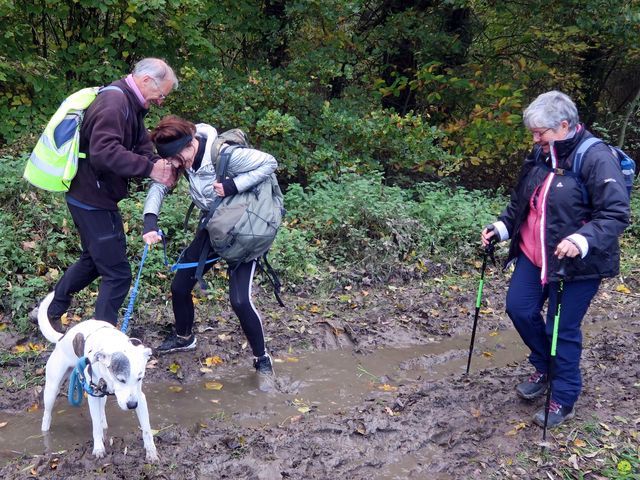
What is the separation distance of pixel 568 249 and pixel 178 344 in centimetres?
320

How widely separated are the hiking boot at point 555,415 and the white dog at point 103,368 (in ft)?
8.54

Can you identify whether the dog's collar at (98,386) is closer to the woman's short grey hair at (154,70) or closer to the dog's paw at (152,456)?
the dog's paw at (152,456)

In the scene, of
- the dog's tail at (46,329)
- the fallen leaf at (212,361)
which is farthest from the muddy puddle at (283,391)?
the dog's tail at (46,329)

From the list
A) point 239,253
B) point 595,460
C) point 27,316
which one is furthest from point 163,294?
point 595,460

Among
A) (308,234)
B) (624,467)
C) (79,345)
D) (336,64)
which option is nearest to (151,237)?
(79,345)

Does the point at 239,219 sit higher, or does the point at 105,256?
the point at 239,219

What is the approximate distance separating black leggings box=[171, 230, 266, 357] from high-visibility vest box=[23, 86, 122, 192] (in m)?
1.04

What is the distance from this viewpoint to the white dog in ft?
10.7

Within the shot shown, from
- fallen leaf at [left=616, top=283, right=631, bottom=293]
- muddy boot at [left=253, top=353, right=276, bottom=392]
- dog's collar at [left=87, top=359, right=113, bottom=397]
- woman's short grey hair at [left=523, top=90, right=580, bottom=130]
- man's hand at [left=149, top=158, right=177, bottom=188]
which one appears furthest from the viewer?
fallen leaf at [left=616, top=283, right=631, bottom=293]

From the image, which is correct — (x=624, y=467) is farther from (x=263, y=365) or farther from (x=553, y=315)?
(x=263, y=365)

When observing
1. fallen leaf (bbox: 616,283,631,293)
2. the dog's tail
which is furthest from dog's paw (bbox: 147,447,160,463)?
fallen leaf (bbox: 616,283,631,293)

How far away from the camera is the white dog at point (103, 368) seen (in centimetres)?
327

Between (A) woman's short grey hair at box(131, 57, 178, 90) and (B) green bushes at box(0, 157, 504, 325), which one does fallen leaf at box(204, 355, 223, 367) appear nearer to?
(B) green bushes at box(0, 157, 504, 325)

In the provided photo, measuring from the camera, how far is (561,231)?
391cm
